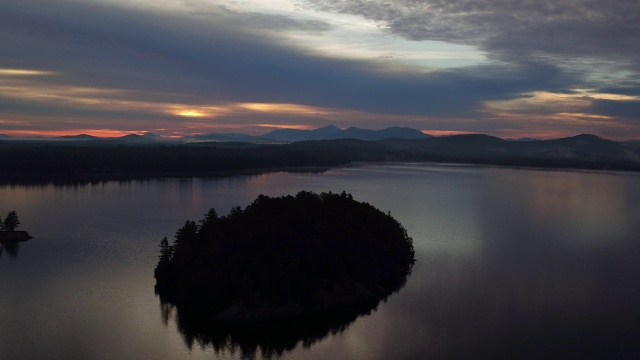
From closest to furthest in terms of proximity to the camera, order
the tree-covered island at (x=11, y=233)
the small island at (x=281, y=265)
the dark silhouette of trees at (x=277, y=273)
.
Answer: the dark silhouette of trees at (x=277, y=273) < the small island at (x=281, y=265) < the tree-covered island at (x=11, y=233)

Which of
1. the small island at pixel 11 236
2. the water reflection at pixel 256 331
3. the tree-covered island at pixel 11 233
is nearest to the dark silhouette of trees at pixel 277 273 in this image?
the water reflection at pixel 256 331

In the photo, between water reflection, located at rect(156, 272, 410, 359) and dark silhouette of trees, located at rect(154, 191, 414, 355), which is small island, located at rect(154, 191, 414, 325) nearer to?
dark silhouette of trees, located at rect(154, 191, 414, 355)

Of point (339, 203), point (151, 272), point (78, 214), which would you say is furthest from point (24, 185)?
point (339, 203)

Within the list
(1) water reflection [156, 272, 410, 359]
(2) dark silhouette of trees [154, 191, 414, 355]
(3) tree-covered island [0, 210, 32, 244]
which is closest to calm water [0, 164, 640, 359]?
(1) water reflection [156, 272, 410, 359]

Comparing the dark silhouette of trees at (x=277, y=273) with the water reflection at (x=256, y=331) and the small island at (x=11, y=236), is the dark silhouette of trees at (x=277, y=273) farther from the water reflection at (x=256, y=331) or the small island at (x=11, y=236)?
the small island at (x=11, y=236)

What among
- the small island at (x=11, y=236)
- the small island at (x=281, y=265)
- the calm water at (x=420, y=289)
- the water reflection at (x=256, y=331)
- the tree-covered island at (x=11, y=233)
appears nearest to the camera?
the calm water at (x=420, y=289)

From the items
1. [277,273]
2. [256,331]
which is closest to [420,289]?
[277,273]

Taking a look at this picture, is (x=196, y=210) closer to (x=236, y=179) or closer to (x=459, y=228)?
(x=459, y=228)
